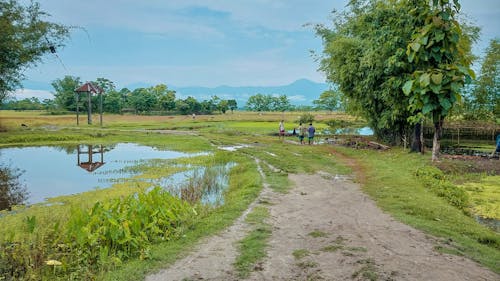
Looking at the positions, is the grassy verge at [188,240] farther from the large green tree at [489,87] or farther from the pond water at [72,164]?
the large green tree at [489,87]

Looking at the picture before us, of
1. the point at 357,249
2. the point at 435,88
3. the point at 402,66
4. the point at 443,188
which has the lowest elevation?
the point at 357,249

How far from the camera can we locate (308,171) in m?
14.1

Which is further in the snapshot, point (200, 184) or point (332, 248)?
point (200, 184)

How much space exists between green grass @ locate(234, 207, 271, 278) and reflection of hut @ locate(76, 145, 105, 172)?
477 inches

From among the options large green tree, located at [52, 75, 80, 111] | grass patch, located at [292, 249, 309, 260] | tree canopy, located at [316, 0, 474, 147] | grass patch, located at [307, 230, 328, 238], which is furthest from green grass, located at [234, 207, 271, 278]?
large green tree, located at [52, 75, 80, 111]

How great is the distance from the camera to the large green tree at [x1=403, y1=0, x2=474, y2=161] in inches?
135

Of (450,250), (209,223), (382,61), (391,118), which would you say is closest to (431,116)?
(450,250)

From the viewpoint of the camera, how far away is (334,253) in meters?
5.78

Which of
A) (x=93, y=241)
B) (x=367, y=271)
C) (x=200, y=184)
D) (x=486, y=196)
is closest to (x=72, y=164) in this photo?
(x=200, y=184)

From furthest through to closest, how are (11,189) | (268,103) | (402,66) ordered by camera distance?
1. (268,103)
2. (402,66)
3. (11,189)

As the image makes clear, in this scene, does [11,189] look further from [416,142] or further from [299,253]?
[416,142]

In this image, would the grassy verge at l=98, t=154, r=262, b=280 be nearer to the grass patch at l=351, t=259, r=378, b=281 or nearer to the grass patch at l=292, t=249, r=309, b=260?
the grass patch at l=292, t=249, r=309, b=260

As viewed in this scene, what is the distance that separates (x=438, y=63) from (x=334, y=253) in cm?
330

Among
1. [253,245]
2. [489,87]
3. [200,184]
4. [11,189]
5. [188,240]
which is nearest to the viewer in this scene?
[253,245]
